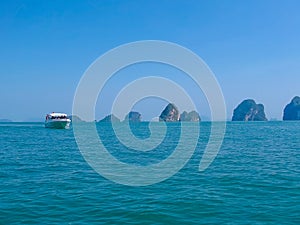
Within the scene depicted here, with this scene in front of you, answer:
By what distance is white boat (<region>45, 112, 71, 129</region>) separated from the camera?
4814 inches

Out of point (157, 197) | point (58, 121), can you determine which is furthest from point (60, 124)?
point (157, 197)

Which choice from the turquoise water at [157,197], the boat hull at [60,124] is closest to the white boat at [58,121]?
the boat hull at [60,124]

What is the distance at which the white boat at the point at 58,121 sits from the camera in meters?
122

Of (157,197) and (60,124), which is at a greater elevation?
(60,124)

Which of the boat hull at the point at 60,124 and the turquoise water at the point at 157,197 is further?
the boat hull at the point at 60,124

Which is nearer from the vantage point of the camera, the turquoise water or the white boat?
the turquoise water

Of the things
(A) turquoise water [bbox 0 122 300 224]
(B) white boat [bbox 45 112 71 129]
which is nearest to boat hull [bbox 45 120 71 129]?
(B) white boat [bbox 45 112 71 129]

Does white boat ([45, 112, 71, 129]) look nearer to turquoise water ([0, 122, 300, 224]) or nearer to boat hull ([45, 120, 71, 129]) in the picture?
boat hull ([45, 120, 71, 129])

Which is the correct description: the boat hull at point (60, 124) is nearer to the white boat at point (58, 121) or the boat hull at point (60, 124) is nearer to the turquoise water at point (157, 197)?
the white boat at point (58, 121)

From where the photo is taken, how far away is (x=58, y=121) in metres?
122

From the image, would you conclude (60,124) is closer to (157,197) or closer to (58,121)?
(58,121)

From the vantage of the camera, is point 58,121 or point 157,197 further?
point 58,121

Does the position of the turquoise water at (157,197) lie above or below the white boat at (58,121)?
below

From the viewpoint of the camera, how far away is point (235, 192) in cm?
2066
